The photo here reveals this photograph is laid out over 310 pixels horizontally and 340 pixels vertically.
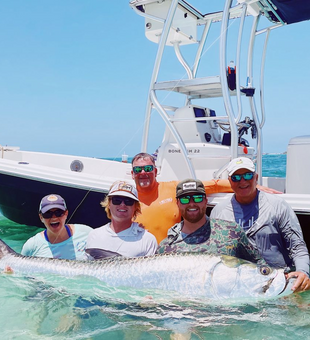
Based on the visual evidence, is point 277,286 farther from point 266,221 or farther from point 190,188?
point 190,188

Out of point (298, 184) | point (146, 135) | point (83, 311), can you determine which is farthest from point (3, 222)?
point (298, 184)

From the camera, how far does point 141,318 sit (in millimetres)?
2770

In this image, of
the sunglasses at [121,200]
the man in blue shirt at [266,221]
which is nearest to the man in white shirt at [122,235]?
the sunglasses at [121,200]

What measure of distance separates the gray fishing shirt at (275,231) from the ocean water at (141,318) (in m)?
0.40

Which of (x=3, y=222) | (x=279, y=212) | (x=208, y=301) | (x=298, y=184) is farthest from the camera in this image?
(x=3, y=222)

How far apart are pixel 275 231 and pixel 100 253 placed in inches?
58.1

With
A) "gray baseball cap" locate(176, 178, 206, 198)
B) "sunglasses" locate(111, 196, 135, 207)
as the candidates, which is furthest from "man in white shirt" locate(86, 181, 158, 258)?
"gray baseball cap" locate(176, 178, 206, 198)

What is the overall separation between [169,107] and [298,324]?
403 centimetres

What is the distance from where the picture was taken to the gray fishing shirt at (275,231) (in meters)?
3.09

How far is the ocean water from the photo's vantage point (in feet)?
8.63

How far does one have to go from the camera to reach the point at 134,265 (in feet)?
8.98

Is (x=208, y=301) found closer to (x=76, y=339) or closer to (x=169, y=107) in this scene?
(x=76, y=339)

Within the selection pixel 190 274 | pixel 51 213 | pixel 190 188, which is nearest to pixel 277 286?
pixel 190 274

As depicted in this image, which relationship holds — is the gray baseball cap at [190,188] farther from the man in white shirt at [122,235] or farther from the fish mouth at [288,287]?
the fish mouth at [288,287]
